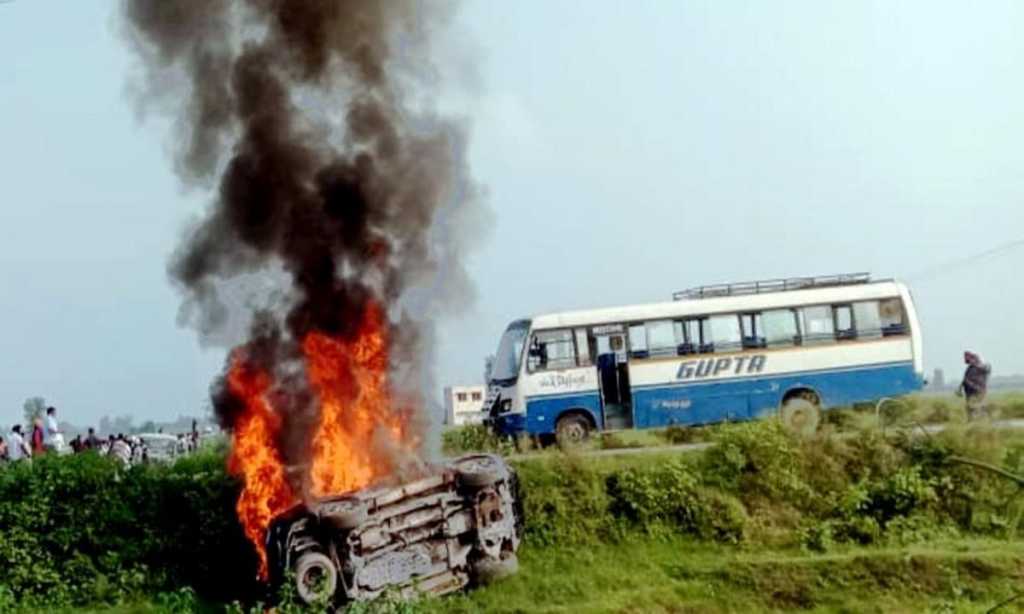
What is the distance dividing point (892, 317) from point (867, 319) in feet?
1.78

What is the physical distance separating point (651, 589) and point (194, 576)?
23.5 feet

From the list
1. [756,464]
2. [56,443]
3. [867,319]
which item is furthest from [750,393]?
[56,443]

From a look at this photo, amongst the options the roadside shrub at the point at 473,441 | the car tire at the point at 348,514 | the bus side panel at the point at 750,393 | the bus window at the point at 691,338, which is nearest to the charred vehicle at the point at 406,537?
the car tire at the point at 348,514

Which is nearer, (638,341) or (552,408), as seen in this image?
(552,408)

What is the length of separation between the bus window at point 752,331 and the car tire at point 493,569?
30.4 ft

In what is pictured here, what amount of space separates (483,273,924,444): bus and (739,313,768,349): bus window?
2 cm

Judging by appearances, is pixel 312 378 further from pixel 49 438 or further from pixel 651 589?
pixel 49 438

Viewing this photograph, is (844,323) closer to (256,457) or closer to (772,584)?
(772,584)

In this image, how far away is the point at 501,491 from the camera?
16031 mm

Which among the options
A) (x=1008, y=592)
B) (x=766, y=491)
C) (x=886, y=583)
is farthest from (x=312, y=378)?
(x=1008, y=592)

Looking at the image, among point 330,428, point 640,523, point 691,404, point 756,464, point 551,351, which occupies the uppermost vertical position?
point 551,351

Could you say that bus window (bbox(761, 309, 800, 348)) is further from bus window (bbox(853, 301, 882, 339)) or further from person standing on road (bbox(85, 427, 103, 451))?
person standing on road (bbox(85, 427, 103, 451))

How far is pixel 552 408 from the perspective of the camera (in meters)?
23.7

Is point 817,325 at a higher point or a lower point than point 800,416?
higher
